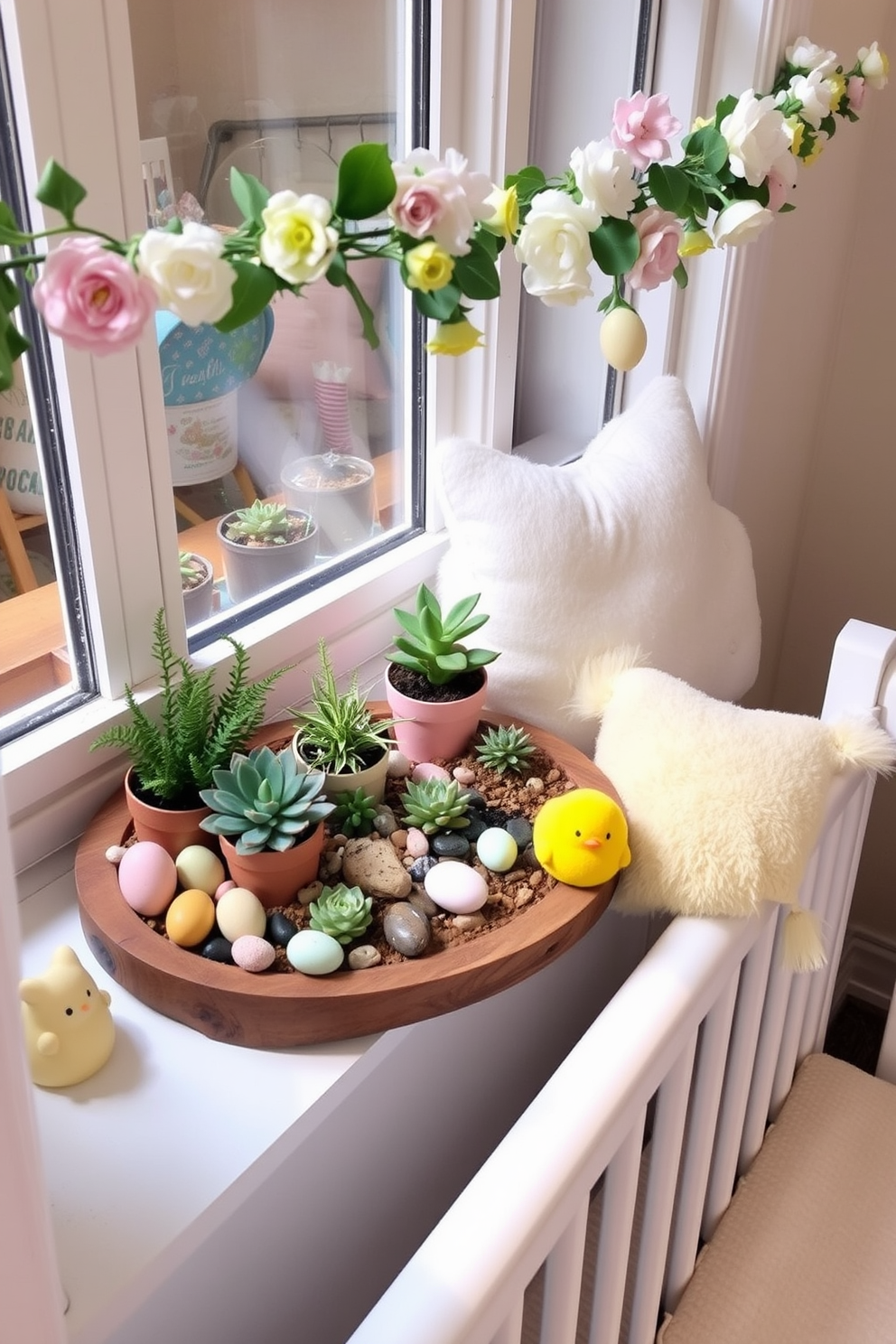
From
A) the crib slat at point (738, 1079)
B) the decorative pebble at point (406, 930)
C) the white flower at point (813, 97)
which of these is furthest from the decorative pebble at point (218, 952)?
the white flower at point (813, 97)

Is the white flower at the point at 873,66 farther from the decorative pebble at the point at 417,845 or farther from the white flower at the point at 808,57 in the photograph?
the decorative pebble at the point at 417,845

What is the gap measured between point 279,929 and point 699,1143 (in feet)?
1.46

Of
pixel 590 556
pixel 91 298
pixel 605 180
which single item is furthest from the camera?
pixel 590 556

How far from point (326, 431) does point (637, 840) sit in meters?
0.50

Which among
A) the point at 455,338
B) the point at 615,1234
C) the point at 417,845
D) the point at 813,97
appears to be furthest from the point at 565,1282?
the point at 813,97

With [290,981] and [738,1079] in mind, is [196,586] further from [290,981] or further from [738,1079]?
[738,1079]

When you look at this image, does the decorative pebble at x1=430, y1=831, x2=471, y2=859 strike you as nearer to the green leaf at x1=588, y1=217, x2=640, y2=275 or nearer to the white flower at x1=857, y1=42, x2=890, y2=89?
the green leaf at x1=588, y1=217, x2=640, y2=275

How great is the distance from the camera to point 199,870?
81cm

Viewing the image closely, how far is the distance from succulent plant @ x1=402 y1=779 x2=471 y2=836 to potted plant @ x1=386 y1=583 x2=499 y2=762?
2.5 inches

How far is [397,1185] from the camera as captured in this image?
1064mm

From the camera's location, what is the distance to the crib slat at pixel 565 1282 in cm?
70

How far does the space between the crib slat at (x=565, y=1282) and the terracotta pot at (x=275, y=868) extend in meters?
0.28

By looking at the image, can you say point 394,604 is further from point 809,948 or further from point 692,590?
point 809,948

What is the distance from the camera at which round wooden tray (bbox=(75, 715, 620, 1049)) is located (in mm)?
739
